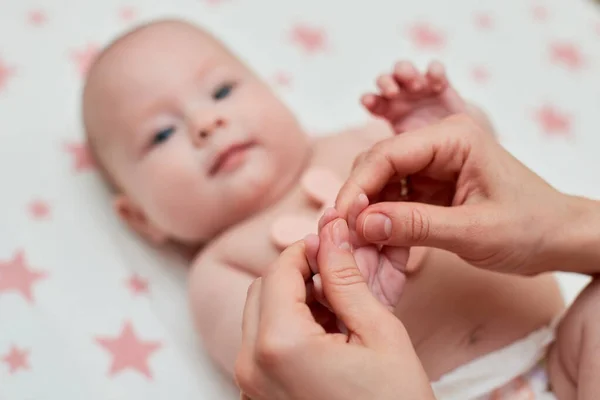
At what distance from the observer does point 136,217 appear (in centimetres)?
139

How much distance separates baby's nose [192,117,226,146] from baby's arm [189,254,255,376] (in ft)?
0.70

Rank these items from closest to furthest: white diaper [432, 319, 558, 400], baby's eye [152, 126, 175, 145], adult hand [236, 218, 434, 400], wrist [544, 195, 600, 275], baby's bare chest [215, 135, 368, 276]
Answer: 1. adult hand [236, 218, 434, 400]
2. wrist [544, 195, 600, 275]
3. white diaper [432, 319, 558, 400]
4. baby's bare chest [215, 135, 368, 276]
5. baby's eye [152, 126, 175, 145]

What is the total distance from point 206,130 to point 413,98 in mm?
371

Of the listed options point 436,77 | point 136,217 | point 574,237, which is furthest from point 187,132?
point 574,237

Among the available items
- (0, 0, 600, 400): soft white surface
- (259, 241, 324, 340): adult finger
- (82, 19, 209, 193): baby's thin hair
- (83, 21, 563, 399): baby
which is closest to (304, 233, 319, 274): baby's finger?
(259, 241, 324, 340): adult finger

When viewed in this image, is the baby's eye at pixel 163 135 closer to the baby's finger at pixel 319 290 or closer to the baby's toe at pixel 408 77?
the baby's toe at pixel 408 77

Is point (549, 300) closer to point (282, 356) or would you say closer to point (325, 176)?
point (325, 176)

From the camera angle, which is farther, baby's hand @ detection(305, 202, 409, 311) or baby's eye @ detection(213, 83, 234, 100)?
baby's eye @ detection(213, 83, 234, 100)

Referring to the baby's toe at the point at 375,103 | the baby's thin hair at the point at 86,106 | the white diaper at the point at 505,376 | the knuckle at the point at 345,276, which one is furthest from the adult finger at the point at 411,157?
the baby's thin hair at the point at 86,106

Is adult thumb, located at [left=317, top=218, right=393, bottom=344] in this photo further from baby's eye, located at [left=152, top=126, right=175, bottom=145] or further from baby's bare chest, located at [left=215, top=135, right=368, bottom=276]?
baby's eye, located at [left=152, top=126, right=175, bottom=145]

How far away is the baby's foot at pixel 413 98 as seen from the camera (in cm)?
112

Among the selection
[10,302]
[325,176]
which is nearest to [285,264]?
[325,176]

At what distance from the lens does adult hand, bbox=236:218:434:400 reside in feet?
2.34

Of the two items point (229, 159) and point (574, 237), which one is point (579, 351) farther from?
point (229, 159)
